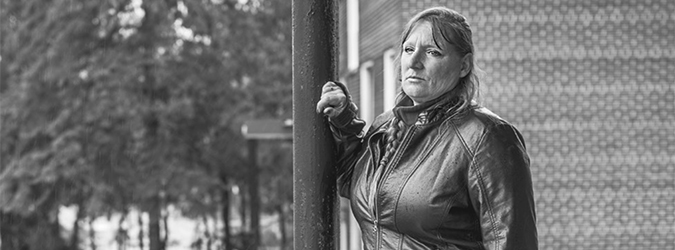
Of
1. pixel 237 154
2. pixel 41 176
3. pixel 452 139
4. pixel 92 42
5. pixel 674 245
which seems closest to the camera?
pixel 452 139

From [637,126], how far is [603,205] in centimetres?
89

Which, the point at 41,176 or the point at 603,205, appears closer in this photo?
the point at 603,205

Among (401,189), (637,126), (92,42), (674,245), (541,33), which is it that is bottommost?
(674,245)

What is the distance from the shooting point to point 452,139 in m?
2.07

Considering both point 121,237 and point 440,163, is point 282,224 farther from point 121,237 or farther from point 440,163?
point 440,163

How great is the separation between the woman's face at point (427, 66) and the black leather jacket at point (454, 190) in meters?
0.06

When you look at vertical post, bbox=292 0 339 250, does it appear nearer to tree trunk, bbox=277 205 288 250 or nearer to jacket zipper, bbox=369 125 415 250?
jacket zipper, bbox=369 125 415 250

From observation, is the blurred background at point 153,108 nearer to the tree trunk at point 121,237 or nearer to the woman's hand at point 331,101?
the tree trunk at point 121,237

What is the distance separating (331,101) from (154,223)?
1981 centimetres

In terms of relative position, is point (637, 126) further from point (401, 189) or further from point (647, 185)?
point (401, 189)

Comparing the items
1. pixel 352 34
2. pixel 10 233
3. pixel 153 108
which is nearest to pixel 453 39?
pixel 352 34

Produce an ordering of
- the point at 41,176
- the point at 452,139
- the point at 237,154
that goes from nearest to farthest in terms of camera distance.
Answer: the point at 452,139, the point at 41,176, the point at 237,154

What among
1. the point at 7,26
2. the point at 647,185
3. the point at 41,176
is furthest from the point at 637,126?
the point at 7,26

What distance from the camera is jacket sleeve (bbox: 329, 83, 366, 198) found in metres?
2.34
